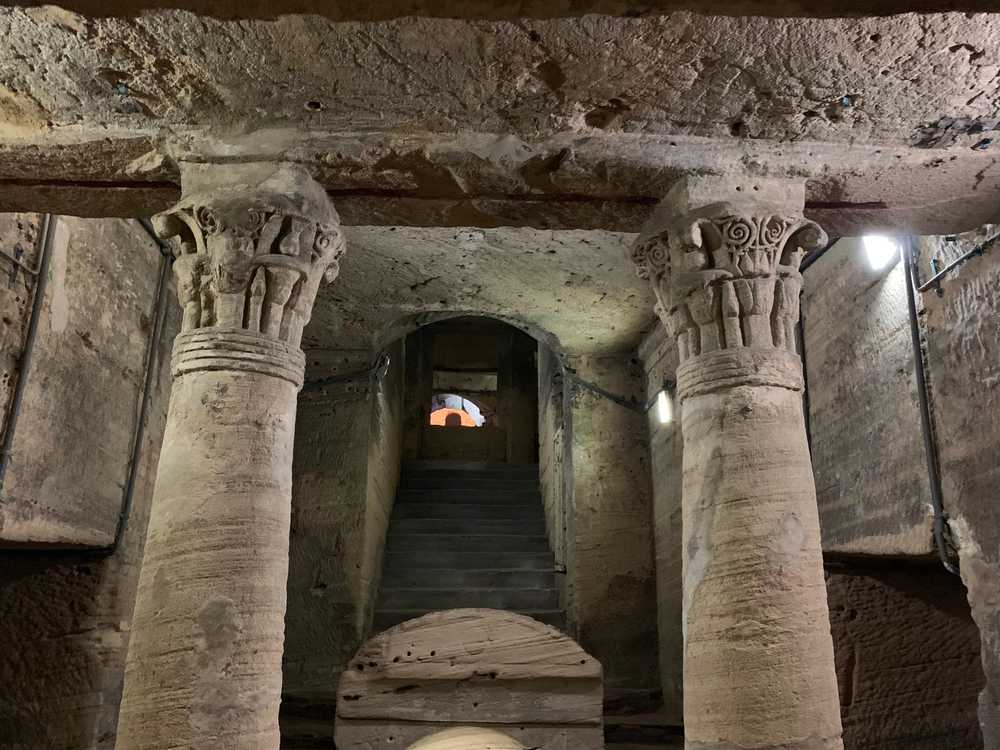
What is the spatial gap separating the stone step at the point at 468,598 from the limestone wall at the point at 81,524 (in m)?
2.94

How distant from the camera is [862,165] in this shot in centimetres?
364

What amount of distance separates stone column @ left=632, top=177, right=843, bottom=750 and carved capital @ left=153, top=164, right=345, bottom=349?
5.06 ft

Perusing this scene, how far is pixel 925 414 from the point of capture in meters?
4.36

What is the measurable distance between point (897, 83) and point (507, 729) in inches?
155

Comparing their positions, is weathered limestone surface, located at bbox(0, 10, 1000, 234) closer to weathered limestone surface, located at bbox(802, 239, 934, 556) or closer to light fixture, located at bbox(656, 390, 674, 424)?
weathered limestone surface, located at bbox(802, 239, 934, 556)

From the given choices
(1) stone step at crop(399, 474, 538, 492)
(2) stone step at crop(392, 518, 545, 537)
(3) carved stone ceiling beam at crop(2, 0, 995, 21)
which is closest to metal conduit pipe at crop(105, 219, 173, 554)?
(3) carved stone ceiling beam at crop(2, 0, 995, 21)

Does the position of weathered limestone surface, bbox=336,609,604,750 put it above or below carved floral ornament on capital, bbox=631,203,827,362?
Result: below

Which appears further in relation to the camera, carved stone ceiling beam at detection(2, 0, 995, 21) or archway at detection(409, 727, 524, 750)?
archway at detection(409, 727, 524, 750)

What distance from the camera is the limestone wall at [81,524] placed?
4723 millimetres

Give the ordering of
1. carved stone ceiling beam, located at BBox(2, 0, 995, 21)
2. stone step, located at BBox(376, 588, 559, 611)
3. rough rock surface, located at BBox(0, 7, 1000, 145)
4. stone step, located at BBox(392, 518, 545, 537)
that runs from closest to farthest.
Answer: carved stone ceiling beam, located at BBox(2, 0, 995, 21)
rough rock surface, located at BBox(0, 7, 1000, 145)
stone step, located at BBox(376, 588, 559, 611)
stone step, located at BBox(392, 518, 545, 537)

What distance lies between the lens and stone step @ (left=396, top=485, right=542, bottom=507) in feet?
35.2

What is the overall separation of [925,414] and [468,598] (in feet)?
15.8

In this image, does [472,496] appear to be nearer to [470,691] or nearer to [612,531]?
[612,531]

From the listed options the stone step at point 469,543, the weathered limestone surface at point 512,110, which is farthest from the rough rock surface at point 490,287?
the stone step at point 469,543
